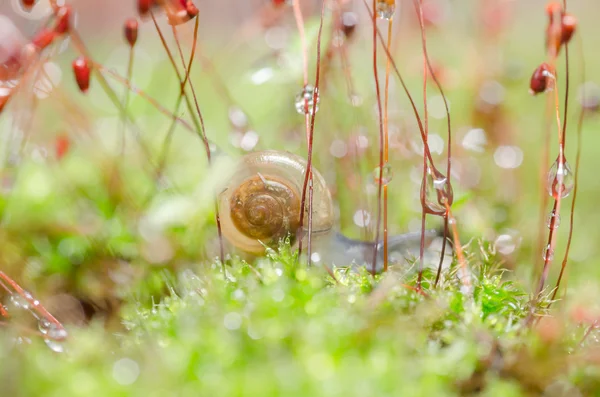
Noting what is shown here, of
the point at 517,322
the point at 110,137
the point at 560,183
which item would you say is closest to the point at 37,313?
the point at 517,322

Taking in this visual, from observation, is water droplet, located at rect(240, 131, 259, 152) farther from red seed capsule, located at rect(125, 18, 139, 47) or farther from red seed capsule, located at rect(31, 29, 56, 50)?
red seed capsule, located at rect(31, 29, 56, 50)

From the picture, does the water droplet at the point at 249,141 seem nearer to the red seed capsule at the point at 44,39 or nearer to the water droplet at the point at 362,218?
the water droplet at the point at 362,218

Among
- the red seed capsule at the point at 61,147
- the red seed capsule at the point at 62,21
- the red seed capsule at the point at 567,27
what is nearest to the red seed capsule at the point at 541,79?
the red seed capsule at the point at 567,27

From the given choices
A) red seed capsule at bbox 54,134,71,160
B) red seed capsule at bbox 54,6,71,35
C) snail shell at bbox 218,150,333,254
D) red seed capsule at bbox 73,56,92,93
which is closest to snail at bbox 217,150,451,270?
snail shell at bbox 218,150,333,254

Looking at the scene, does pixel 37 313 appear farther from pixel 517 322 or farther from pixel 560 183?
pixel 560 183

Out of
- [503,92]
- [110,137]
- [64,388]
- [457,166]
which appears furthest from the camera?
[110,137]
